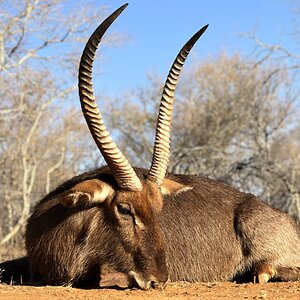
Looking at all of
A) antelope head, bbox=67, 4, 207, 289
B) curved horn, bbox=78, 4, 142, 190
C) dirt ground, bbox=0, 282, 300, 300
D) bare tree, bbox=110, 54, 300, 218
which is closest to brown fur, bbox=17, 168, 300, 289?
antelope head, bbox=67, 4, 207, 289

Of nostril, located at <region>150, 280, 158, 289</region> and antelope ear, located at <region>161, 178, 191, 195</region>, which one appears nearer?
nostril, located at <region>150, 280, 158, 289</region>

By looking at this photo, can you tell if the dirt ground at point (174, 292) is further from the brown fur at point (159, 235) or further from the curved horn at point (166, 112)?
the curved horn at point (166, 112)

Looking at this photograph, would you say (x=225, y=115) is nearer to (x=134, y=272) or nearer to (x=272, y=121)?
(x=272, y=121)

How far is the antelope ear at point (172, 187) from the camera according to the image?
6199mm

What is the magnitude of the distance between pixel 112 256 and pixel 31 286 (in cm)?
84

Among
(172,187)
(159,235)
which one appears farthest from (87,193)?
(172,187)

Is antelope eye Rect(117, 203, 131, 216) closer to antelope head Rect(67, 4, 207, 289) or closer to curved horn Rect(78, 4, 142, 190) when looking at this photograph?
antelope head Rect(67, 4, 207, 289)

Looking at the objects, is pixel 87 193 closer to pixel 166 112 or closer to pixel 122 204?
pixel 122 204

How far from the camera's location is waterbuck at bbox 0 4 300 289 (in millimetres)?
5508

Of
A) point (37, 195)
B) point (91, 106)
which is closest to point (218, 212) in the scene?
point (91, 106)

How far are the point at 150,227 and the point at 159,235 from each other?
11 centimetres

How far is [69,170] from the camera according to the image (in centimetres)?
3006

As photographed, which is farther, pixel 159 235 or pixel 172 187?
pixel 172 187

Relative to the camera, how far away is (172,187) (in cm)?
626
